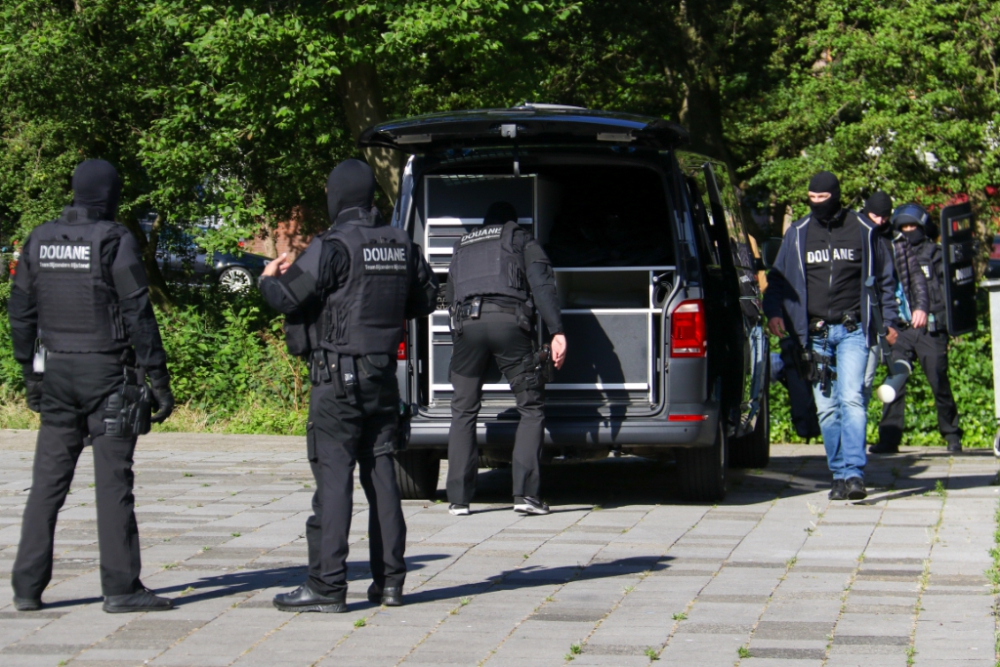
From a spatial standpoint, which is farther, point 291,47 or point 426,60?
point 426,60

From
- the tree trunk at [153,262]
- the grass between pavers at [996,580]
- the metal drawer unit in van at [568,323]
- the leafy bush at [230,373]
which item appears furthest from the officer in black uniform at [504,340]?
the tree trunk at [153,262]

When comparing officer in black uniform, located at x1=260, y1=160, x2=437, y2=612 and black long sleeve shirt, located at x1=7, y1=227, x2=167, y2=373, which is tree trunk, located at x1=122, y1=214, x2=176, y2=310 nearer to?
black long sleeve shirt, located at x1=7, y1=227, x2=167, y2=373

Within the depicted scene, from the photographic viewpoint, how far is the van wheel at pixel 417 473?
839 cm

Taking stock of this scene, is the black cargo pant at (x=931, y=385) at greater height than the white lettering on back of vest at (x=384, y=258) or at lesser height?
lesser

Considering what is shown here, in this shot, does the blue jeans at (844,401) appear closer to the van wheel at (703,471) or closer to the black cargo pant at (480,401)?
the van wheel at (703,471)

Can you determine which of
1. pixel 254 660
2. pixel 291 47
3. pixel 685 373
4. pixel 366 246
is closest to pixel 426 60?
pixel 291 47

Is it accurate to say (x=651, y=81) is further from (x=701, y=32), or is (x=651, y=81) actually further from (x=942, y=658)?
(x=942, y=658)

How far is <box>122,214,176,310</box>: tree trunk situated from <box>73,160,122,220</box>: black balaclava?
968cm

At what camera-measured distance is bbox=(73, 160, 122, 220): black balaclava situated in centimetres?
534

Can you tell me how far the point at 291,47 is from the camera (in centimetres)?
1338

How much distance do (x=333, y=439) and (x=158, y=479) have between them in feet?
14.6

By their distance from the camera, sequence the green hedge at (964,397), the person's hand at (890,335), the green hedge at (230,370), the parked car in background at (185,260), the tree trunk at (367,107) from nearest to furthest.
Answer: the person's hand at (890,335) → the green hedge at (964,397) → the green hedge at (230,370) → the tree trunk at (367,107) → the parked car in background at (185,260)

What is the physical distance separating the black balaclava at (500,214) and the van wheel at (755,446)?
297 cm

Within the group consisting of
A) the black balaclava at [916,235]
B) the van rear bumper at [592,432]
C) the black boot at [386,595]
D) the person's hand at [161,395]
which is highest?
the black balaclava at [916,235]
